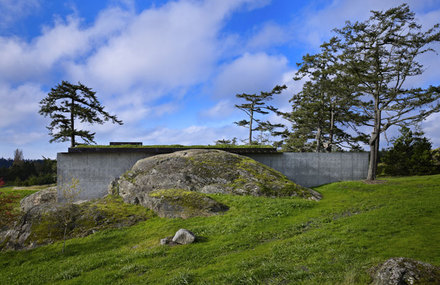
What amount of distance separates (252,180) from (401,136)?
90.7 ft

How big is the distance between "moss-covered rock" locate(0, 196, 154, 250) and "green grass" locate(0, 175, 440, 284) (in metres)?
0.89

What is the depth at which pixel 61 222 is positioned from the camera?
14.0 meters

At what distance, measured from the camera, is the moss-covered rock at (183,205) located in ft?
46.7

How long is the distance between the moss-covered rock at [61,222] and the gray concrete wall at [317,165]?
557 inches

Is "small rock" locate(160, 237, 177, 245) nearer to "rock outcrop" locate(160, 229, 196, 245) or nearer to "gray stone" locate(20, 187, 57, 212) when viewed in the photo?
"rock outcrop" locate(160, 229, 196, 245)

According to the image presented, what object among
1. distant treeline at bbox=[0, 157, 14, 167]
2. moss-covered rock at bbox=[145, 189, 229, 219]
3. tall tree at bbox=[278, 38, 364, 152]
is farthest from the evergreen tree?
distant treeline at bbox=[0, 157, 14, 167]

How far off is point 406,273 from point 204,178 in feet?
48.0

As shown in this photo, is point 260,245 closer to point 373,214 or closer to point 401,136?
point 373,214

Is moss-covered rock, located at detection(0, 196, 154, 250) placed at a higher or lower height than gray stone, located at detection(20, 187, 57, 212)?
higher

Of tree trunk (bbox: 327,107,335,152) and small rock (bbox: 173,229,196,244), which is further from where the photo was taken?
tree trunk (bbox: 327,107,335,152)

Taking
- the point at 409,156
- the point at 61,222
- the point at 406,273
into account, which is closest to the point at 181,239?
the point at 406,273

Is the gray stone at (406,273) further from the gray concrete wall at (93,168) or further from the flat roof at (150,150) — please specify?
the gray concrete wall at (93,168)

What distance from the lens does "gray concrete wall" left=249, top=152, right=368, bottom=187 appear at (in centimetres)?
2470

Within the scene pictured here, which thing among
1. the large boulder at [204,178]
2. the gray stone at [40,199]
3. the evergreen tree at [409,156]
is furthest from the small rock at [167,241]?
the evergreen tree at [409,156]
